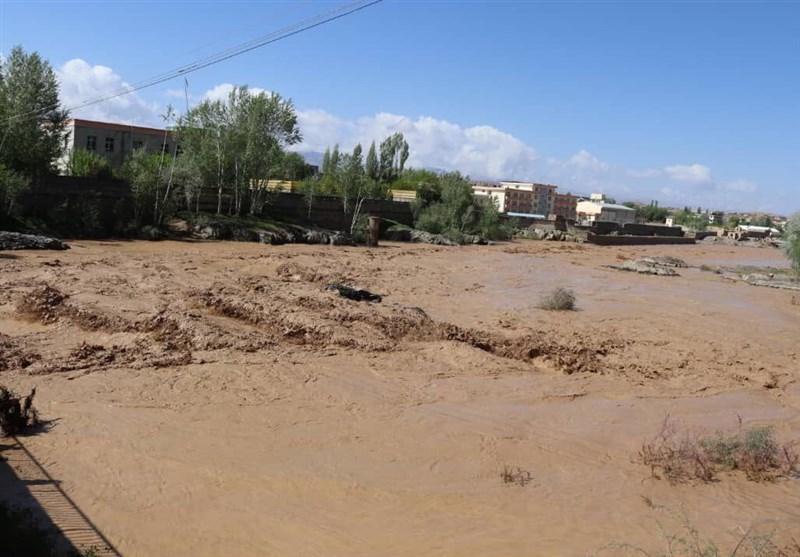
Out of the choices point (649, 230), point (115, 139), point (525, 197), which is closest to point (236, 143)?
point (115, 139)

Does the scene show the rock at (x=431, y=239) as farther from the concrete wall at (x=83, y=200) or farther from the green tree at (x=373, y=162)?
the green tree at (x=373, y=162)

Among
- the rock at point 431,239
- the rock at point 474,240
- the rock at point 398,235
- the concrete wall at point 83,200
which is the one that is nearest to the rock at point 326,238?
the concrete wall at point 83,200

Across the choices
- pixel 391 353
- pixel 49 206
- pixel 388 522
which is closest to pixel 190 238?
pixel 49 206

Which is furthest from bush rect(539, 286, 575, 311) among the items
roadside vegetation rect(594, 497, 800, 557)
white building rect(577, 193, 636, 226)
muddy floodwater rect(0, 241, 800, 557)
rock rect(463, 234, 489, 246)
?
white building rect(577, 193, 636, 226)

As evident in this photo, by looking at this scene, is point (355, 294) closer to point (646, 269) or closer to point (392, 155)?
point (646, 269)

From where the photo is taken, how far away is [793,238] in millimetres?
35531

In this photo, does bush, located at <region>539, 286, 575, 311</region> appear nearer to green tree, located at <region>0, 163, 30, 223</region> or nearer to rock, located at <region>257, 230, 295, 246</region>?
rock, located at <region>257, 230, 295, 246</region>

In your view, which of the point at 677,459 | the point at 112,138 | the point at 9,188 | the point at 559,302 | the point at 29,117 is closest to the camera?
the point at 677,459

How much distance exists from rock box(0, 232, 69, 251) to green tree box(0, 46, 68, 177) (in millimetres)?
6567

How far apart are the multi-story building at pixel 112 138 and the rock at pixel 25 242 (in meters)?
35.2

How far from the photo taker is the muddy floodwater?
6969 mm

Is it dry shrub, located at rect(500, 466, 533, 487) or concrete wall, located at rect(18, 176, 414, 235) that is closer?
dry shrub, located at rect(500, 466, 533, 487)

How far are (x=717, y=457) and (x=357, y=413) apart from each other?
5.29m

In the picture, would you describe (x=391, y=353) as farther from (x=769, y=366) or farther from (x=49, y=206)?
(x=49, y=206)
